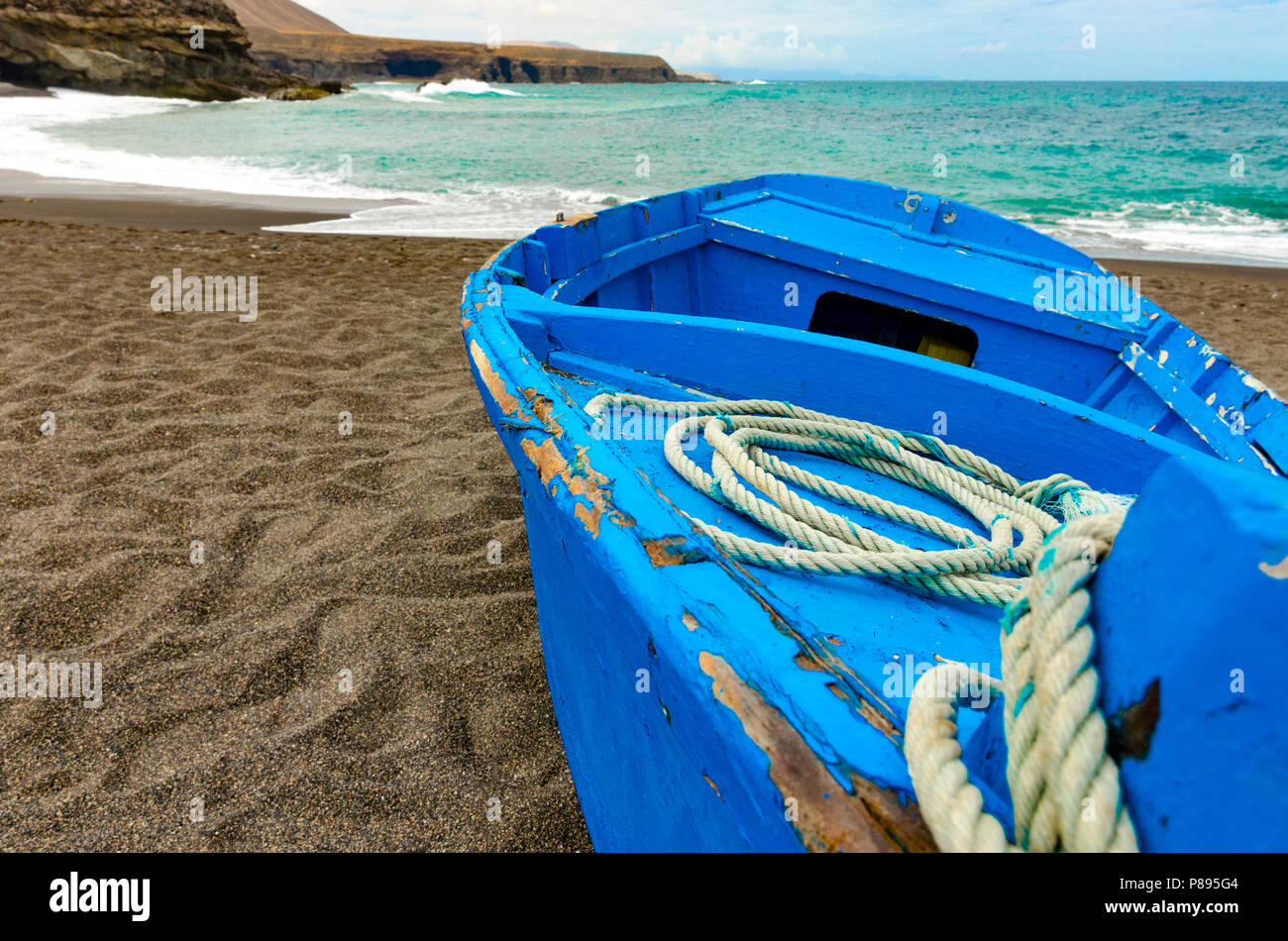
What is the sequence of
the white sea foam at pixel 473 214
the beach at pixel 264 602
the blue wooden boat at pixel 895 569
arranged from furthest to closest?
the white sea foam at pixel 473 214, the beach at pixel 264 602, the blue wooden boat at pixel 895 569

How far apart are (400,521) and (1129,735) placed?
2.35 m

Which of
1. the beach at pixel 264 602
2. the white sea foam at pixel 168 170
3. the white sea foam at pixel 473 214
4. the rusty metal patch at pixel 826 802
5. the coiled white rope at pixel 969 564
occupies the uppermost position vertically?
the white sea foam at pixel 168 170

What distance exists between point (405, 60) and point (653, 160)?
80.8 meters

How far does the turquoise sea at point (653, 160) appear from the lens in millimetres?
10188

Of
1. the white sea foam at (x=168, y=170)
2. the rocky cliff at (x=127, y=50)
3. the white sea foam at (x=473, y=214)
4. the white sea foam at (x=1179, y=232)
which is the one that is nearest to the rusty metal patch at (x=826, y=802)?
the white sea foam at (x=473, y=214)

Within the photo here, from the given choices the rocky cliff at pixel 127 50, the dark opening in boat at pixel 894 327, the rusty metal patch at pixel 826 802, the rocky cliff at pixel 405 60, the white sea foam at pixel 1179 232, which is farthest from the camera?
the rocky cliff at pixel 405 60

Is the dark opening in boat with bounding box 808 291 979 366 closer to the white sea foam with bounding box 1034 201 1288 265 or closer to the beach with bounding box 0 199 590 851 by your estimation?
the beach with bounding box 0 199 590 851

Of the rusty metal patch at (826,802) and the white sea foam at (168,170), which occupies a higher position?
the white sea foam at (168,170)

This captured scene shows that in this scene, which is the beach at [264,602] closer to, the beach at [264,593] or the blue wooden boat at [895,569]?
the beach at [264,593]

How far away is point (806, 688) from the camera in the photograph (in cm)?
67

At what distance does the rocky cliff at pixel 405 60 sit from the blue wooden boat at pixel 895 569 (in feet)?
291

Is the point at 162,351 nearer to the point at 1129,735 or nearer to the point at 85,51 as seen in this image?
the point at 1129,735

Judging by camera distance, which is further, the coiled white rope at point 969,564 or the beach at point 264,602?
the beach at point 264,602
